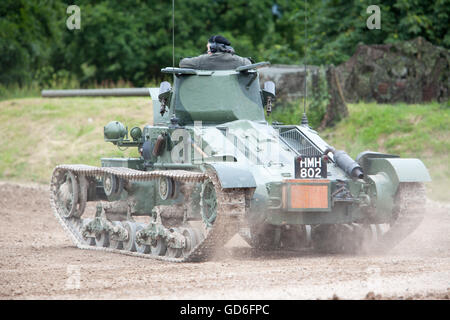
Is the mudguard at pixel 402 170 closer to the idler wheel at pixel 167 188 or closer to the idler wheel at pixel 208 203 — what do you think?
the idler wheel at pixel 208 203

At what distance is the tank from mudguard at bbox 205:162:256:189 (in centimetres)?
1

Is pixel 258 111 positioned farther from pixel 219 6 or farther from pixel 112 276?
pixel 219 6

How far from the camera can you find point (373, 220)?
11.8 metres

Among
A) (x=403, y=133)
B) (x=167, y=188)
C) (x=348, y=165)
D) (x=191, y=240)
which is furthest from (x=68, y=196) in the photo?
(x=403, y=133)

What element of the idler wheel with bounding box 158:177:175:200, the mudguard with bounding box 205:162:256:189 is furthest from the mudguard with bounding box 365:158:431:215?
the idler wheel with bounding box 158:177:175:200

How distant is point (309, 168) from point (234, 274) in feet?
7.43

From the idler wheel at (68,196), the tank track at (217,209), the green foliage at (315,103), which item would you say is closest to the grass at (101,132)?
the green foliage at (315,103)

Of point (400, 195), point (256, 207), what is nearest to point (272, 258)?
point (256, 207)

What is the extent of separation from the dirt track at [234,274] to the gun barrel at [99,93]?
13179mm

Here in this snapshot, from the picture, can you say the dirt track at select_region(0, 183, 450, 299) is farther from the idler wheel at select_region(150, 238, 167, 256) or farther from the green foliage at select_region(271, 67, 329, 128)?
the green foliage at select_region(271, 67, 329, 128)

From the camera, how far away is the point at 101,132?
2538 centimetres

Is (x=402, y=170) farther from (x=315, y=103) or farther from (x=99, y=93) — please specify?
(x=99, y=93)

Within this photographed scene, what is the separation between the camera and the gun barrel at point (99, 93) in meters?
27.1
